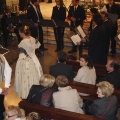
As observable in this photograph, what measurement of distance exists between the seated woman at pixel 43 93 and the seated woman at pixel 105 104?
2.08ft

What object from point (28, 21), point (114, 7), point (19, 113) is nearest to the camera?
point (19, 113)

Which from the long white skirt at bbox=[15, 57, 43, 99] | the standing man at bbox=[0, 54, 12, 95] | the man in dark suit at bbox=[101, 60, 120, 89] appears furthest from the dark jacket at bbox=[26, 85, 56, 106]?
the long white skirt at bbox=[15, 57, 43, 99]

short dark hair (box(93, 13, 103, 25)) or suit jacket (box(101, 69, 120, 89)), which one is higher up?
short dark hair (box(93, 13, 103, 25))

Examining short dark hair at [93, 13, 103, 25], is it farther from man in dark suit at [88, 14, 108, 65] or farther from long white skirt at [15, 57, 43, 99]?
long white skirt at [15, 57, 43, 99]

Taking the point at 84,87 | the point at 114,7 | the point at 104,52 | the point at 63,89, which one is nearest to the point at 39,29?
the point at 114,7

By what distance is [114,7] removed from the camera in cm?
869

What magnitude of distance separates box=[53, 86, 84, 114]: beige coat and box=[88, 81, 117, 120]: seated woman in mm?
243

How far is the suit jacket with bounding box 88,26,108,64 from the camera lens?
651cm

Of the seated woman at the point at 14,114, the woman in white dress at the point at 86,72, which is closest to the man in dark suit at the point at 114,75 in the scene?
the woman in white dress at the point at 86,72

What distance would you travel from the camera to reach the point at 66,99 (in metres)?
4.30

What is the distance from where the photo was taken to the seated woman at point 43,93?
14.6ft

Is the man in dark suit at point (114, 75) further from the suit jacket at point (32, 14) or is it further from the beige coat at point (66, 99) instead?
the suit jacket at point (32, 14)

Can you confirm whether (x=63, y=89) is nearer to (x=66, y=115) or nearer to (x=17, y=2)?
(x=66, y=115)

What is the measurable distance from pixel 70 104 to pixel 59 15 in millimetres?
5046
